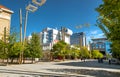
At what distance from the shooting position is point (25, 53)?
129 ft

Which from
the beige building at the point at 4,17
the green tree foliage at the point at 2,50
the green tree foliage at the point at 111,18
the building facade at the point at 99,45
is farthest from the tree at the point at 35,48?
the building facade at the point at 99,45

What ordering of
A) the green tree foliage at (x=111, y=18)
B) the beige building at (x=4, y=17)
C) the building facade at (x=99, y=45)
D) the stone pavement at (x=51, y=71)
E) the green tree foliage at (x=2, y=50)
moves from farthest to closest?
the building facade at (x=99, y=45), the beige building at (x=4, y=17), the green tree foliage at (x=2, y=50), the stone pavement at (x=51, y=71), the green tree foliage at (x=111, y=18)

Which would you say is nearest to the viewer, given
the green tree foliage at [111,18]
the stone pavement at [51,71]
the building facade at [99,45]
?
the green tree foliage at [111,18]

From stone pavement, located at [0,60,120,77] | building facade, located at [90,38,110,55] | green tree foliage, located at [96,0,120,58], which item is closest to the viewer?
green tree foliage, located at [96,0,120,58]

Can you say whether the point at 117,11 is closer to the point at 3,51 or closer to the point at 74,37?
the point at 3,51

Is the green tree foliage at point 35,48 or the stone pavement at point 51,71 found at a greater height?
the green tree foliage at point 35,48

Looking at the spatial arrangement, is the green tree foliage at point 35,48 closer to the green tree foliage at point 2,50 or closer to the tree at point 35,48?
the tree at point 35,48

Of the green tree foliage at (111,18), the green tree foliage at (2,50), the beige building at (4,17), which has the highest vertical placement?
the beige building at (4,17)

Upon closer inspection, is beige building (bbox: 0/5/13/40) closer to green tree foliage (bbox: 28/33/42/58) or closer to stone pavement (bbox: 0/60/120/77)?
green tree foliage (bbox: 28/33/42/58)

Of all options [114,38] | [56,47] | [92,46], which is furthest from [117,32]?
[92,46]

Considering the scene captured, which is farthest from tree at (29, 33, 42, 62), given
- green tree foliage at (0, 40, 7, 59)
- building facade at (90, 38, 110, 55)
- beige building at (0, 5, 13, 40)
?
building facade at (90, 38, 110, 55)

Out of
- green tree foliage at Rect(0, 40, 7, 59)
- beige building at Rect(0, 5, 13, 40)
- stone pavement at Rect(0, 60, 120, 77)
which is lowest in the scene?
stone pavement at Rect(0, 60, 120, 77)

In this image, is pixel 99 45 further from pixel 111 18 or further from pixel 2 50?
pixel 111 18

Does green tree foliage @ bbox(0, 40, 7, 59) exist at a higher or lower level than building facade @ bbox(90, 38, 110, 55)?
lower
